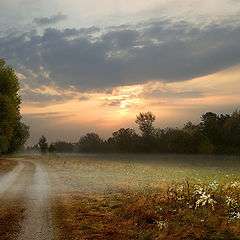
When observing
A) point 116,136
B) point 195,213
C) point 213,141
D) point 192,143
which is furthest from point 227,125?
point 195,213

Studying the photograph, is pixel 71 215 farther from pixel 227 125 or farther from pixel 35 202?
pixel 227 125

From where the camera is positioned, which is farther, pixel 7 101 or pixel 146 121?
pixel 146 121

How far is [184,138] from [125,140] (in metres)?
24.0

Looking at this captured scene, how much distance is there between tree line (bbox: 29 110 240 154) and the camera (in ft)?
172

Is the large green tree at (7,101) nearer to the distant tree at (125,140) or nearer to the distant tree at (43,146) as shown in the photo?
the distant tree at (125,140)

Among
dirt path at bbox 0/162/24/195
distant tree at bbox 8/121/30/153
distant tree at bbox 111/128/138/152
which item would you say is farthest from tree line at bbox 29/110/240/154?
dirt path at bbox 0/162/24/195

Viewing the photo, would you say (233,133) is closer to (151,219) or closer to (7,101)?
(7,101)

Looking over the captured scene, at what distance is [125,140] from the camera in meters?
80.5

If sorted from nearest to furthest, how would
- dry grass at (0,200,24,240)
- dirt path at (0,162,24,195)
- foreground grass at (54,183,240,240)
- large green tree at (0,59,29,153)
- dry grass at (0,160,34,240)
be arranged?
foreground grass at (54,183,240,240)
dry grass at (0,200,24,240)
dry grass at (0,160,34,240)
dirt path at (0,162,24,195)
large green tree at (0,59,29,153)

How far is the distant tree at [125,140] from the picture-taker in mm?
76475

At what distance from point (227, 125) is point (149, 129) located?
26797mm

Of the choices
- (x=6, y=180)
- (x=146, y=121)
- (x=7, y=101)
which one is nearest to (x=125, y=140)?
(x=146, y=121)

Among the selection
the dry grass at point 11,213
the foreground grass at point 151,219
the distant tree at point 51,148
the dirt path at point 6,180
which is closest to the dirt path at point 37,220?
the dry grass at point 11,213

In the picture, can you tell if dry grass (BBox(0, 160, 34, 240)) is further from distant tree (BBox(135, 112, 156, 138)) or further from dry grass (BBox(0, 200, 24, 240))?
distant tree (BBox(135, 112, 156, 138))
